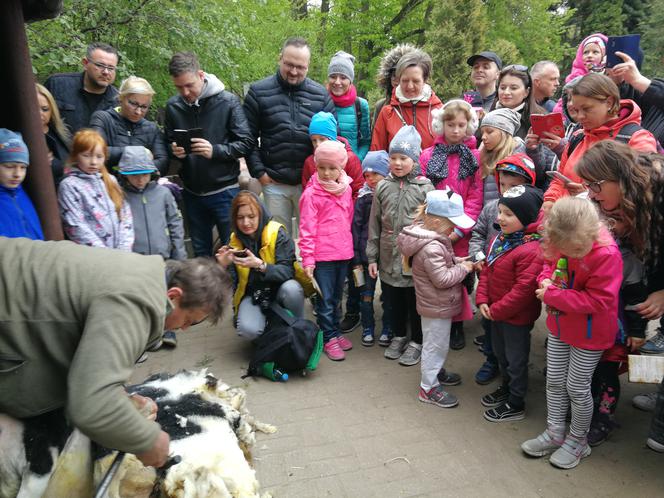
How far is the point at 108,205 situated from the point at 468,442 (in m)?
2.95

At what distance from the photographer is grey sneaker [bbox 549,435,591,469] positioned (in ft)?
9.36

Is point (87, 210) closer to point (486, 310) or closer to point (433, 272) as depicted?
point (433, 272)

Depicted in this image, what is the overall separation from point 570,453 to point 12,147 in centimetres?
360

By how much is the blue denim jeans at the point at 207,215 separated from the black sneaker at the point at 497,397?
105 inches

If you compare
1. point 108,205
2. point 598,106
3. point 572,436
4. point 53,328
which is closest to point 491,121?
point 598,106

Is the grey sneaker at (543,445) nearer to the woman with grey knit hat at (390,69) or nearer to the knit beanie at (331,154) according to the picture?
the knit beanie at (331,154)

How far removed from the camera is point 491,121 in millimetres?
3855

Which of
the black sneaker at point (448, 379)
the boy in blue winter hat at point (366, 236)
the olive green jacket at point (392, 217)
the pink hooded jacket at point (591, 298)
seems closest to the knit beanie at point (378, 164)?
the boy in blue winter hat at point (366, 236)

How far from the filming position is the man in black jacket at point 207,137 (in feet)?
14.7

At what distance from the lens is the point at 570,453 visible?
2.88m

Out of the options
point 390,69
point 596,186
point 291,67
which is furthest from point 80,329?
point 390,69

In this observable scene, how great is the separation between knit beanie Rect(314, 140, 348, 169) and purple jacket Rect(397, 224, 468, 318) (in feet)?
2.87

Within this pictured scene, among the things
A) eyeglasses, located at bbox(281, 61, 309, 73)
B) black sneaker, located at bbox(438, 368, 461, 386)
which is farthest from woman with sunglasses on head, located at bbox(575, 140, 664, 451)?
eyeglasses, located at bbox(281, 61, 309, 73)

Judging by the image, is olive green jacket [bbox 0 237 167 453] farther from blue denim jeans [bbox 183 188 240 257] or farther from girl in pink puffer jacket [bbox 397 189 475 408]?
blue denim jeans [bbox 183 188 240 257]
